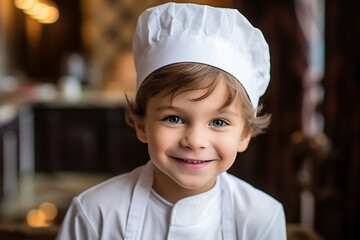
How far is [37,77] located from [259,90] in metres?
6.45

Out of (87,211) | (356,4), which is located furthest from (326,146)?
(87,211)

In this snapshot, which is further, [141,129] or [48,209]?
[48,209]

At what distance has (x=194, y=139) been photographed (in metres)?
0.87

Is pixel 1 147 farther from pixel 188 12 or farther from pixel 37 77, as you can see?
pixel 37 77

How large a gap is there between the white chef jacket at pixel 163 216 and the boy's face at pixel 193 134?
110 millimetres

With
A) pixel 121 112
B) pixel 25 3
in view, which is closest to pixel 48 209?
pixel 121 112

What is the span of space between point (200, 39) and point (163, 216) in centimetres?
36

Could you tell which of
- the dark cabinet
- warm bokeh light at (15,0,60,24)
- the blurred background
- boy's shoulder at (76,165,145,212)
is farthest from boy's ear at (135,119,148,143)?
warm bokeh light at (15,0,60,24)

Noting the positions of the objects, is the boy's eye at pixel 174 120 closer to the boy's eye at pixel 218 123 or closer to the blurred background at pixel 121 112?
the boy's eye at pixel 218 123

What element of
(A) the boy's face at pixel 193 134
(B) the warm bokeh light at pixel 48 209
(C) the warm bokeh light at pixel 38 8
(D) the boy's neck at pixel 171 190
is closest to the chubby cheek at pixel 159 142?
(A) the boy's face at pixel 193 134

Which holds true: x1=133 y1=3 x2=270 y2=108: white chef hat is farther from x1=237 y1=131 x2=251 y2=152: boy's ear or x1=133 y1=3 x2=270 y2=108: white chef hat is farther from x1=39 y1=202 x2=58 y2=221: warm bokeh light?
x1=39 y1=202 x2=58 y2=221: warm bokeh light

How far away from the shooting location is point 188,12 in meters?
0.92

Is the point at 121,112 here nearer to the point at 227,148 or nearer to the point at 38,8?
the point at 38,8

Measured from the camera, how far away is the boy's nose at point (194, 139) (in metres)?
0.87
